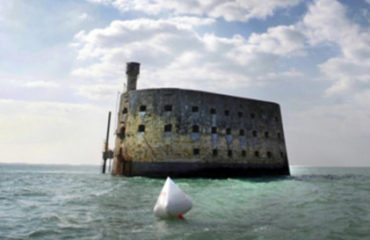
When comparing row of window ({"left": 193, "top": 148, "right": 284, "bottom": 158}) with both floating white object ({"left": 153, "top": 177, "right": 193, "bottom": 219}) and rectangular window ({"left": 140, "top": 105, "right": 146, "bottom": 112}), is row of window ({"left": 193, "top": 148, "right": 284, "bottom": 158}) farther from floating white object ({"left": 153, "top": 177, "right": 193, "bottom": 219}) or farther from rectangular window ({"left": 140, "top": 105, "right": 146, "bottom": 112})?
floating white object ({"left": 153, "top": 177, "right": 193, "bottom": 219})

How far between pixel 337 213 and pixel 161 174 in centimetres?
1705

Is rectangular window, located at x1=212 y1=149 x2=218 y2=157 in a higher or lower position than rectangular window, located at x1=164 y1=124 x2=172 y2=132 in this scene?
lower

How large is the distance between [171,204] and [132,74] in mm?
23698

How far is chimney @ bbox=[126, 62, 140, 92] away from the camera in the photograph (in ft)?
101

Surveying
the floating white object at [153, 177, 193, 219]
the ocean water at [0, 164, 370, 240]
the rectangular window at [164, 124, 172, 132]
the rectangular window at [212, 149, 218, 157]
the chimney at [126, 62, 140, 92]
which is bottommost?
the ocean water at [0, 164, 370, 240]

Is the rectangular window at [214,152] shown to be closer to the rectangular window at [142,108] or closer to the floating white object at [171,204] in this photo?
the rectangular window at [142,108]

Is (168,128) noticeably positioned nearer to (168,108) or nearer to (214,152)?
(168,108)

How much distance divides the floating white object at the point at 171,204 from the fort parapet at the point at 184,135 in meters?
16.6

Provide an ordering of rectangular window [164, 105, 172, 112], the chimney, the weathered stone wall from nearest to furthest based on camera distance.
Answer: the weathered stone wall, rectangular window [164, 105, 172, 112], the chimney

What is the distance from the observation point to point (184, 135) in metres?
26.5

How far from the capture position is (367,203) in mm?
12516

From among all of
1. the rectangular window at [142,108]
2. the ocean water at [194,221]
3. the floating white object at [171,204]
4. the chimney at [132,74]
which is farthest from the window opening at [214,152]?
the floating white object at [171,204]

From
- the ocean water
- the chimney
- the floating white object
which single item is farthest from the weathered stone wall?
the floating white object

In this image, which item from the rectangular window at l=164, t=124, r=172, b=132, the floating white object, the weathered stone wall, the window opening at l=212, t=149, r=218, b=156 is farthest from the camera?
the window opening at l=212, t=149, r=218, b=156
